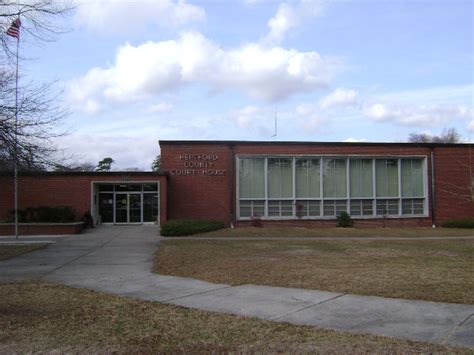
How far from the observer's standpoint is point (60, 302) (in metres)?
8.66

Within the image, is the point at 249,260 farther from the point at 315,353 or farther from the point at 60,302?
the point at 315,353

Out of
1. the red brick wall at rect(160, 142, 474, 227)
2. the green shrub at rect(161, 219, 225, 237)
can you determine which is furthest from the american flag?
the red brick wall at rect(160, 142, 474, 227)

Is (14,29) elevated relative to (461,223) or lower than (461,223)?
elevated

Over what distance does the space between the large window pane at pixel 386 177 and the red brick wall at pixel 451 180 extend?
266 cm

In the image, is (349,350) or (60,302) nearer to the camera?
(349,350)

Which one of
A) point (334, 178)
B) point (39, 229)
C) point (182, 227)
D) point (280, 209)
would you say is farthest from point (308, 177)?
point (39, 229)

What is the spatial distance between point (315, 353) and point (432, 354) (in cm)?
124

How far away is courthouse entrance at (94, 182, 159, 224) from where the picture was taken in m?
31.4

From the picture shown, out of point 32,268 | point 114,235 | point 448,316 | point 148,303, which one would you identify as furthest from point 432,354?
point 114,235

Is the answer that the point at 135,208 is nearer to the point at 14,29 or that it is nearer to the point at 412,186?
the point at 412,186

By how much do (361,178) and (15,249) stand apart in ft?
69.8

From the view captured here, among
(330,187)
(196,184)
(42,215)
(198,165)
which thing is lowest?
(42,215)

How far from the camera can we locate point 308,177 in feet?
106

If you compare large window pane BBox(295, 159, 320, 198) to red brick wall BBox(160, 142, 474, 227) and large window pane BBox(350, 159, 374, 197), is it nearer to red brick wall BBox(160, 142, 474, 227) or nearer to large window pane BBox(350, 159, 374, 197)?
red brick wall BBox(160, 142, 474, 227)
